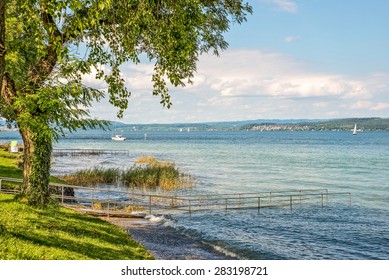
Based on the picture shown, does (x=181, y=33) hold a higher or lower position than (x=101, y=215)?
higher

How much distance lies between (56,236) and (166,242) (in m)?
7.68

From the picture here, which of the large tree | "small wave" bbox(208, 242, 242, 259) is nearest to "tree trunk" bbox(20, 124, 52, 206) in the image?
the large tree

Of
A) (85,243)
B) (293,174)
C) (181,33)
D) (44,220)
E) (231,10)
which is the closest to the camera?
(181,33)

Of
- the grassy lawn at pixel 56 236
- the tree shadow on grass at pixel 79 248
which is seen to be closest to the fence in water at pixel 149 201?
the grassy lawn at pixel 56 236

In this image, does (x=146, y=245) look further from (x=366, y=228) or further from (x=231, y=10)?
(x=366, y=228)

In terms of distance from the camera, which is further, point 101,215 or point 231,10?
point 101,215

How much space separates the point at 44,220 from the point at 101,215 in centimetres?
872

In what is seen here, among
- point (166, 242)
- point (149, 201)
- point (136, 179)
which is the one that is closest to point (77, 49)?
point (166, 242)

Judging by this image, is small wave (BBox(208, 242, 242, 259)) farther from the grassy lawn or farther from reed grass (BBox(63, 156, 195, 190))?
reed grass (BBox(63, 156, 195, 190))

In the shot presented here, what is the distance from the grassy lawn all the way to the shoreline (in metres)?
1.26

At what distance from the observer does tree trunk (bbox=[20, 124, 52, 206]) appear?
20.0 metres

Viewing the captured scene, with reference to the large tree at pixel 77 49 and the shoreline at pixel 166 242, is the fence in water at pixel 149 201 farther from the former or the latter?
the large tree at pixel 77 49

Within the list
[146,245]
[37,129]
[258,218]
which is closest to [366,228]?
[258,218]

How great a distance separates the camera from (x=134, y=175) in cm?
5069
